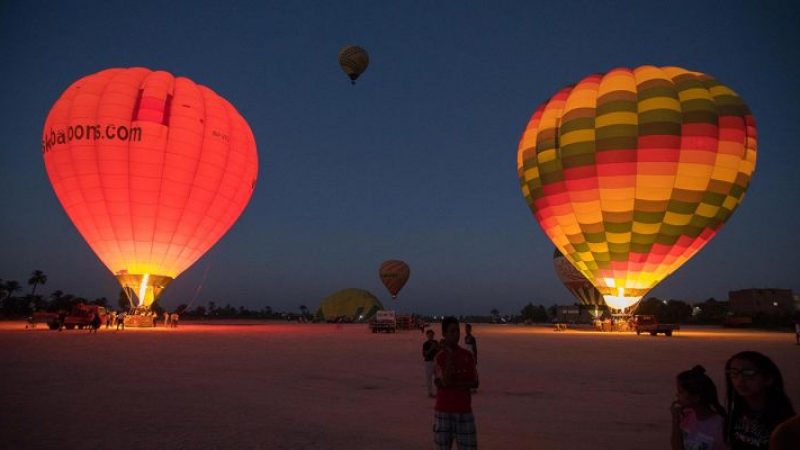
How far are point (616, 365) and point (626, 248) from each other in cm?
1700

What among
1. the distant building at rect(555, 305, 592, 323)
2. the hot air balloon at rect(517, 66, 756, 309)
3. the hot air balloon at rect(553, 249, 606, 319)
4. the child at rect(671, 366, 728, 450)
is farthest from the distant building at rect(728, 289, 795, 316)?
the child at rect(671, 366, 728, 450)

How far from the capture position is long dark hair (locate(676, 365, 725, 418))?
10.7 ft

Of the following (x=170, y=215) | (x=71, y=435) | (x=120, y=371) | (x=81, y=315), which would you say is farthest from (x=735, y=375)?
(x=81, y=315)

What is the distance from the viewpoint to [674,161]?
2845 centimetres

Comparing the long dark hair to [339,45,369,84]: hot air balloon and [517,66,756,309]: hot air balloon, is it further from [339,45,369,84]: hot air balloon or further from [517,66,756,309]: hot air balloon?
[339,45,369,84]: hot air balloon

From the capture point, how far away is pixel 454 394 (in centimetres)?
470

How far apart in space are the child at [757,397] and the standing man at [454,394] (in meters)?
2.13

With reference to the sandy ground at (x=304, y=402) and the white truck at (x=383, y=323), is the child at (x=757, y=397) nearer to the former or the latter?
the sandy ground at (x=304, y=402)

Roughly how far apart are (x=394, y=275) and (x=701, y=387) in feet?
227

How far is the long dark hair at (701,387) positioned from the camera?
10.7ft

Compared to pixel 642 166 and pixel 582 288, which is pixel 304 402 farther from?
pixel 582 288

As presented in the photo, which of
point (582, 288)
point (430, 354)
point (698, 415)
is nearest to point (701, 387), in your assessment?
point (698, 415)

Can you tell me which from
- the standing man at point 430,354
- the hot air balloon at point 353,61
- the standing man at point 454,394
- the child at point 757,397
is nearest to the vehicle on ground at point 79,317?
the hot air balloon at point 353,61

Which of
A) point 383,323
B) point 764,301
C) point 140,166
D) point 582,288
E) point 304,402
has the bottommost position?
point 304,402
